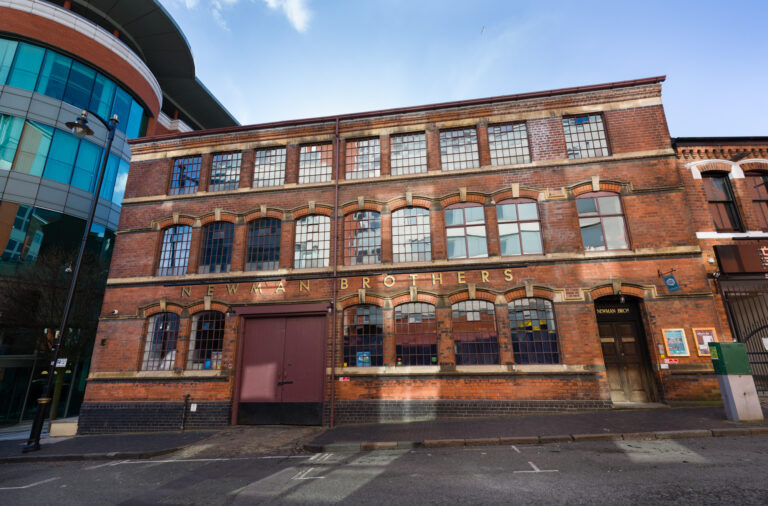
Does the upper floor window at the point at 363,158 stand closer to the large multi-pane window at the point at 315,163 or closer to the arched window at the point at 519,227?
the large multi-pane window at the point at 315,163

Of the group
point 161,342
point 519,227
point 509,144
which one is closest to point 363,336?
point 519,227

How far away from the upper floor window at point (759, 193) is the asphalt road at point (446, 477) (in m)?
8.77

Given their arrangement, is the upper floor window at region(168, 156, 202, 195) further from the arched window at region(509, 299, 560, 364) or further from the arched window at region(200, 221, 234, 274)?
the arched window at region(509, 299, 560, 364)

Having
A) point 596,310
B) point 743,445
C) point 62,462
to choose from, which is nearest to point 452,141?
point 596,310

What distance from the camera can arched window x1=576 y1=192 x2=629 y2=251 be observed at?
37.5 ft

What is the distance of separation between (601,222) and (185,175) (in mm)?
16050

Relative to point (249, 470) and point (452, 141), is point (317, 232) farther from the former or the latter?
point (249, 470)

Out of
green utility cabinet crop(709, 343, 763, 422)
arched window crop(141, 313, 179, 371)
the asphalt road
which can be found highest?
arched window crop(141, 313, 179, 371)

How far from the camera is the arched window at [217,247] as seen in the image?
44.0 feet

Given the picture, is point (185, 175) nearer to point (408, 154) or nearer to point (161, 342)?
point (161, 342)

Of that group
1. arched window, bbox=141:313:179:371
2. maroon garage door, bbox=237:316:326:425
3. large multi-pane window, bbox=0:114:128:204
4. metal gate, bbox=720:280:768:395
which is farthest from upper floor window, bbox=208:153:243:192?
metal gate, bbox=720:280:768:395

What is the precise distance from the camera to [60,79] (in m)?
19.5

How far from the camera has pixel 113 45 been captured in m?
21.7

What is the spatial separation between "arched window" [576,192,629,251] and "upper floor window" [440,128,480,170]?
3.95 m
